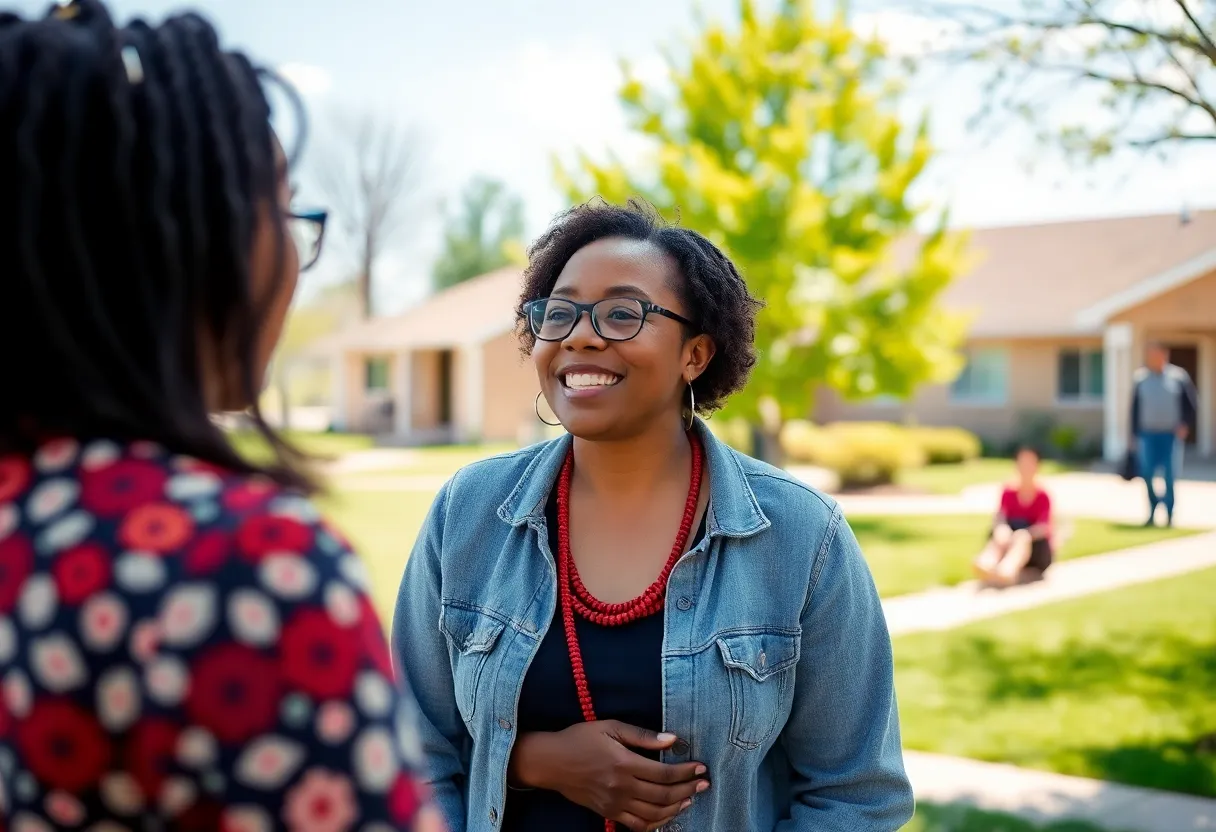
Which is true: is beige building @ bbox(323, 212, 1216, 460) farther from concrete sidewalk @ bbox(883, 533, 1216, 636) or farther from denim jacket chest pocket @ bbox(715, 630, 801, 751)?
denim jacket chest pocket @ bbox(715, 630, 801, 751)

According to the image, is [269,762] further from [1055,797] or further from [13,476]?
[1055,797]

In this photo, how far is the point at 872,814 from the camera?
7.89 ft

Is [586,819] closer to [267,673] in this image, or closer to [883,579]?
[267,673]

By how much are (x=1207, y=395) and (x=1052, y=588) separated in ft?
59.2

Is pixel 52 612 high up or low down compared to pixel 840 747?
up

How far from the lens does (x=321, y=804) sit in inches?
42.3

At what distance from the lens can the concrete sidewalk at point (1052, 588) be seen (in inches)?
377

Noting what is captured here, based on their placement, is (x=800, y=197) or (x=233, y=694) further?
(x=800, y=197)

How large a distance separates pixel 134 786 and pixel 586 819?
150cm

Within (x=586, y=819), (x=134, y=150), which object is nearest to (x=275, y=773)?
(x=134, y=150)

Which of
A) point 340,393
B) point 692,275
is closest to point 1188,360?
point 340,393

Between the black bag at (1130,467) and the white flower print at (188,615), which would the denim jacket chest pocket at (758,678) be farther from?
the black bag at (1130,467)

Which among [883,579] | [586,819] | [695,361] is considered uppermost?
[695,361]

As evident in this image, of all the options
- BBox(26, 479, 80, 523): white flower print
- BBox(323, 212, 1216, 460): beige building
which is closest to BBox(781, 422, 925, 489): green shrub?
BBox(323, 212, 1216, 460): beige building
